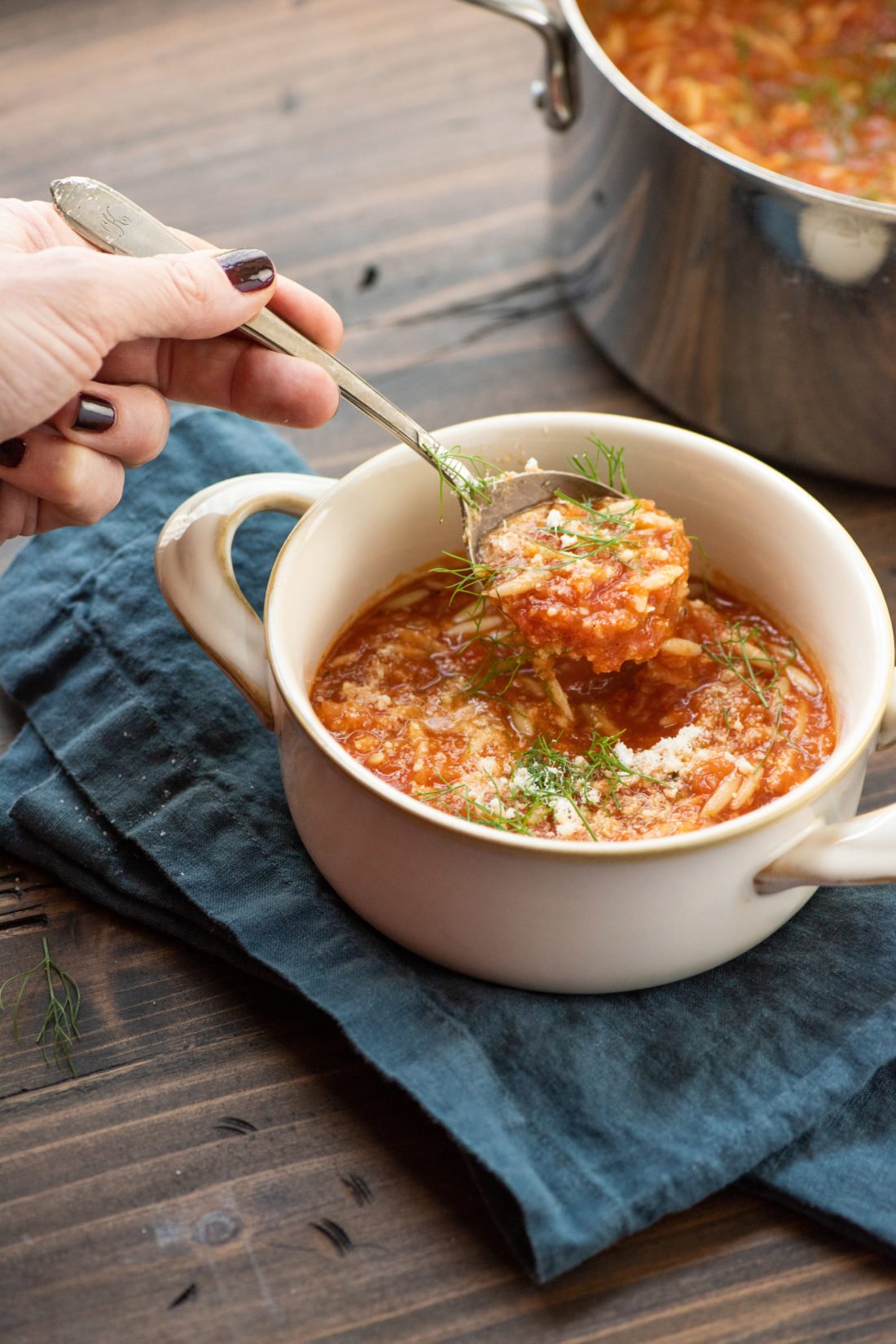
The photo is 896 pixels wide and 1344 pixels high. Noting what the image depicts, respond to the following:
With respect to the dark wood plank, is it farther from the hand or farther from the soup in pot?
the soup in pot

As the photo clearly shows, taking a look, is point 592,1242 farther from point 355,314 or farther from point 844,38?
point 844,38

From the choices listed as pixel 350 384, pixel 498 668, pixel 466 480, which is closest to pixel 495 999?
pixel 498 668

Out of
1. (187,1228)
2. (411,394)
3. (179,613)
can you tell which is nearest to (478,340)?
A: (411,394)

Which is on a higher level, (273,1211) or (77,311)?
(77,311)

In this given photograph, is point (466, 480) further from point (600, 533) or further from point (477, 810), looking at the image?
point (477, 810)

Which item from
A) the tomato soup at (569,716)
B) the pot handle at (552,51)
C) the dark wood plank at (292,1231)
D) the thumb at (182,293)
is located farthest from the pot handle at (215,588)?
the pot handle at (552,51)

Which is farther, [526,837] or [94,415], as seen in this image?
[94,415]

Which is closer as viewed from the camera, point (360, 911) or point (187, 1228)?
point (187, 1228)
